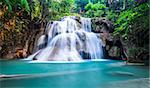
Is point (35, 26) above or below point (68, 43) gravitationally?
above

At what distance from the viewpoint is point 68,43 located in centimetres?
1870

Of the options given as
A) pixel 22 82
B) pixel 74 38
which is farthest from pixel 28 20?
pixel 22 82

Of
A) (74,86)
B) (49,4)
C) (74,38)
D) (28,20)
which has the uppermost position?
(49,4)

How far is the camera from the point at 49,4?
74.0ft

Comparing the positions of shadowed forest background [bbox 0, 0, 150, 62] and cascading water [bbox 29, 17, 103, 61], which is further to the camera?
cascading water [bbox 29, 17, 103, 61]

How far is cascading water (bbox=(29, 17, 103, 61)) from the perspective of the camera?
17.4 m

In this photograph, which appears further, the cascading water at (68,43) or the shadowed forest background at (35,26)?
the cascading water at (68,43)

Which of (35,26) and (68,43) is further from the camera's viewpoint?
(35,26)

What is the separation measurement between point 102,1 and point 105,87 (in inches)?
971

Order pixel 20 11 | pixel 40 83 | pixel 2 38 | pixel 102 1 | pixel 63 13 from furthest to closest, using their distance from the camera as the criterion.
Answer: pixel 102 1 → pixel 63 13 → pixel 20 11 → pixel 2 38 → pixel 40 83

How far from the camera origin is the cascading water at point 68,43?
1738 centimetres

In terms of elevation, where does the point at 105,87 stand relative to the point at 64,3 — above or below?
below

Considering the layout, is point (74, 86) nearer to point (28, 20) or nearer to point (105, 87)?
point (105, 87)

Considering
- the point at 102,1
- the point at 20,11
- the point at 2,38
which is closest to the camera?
the point at 2,38
